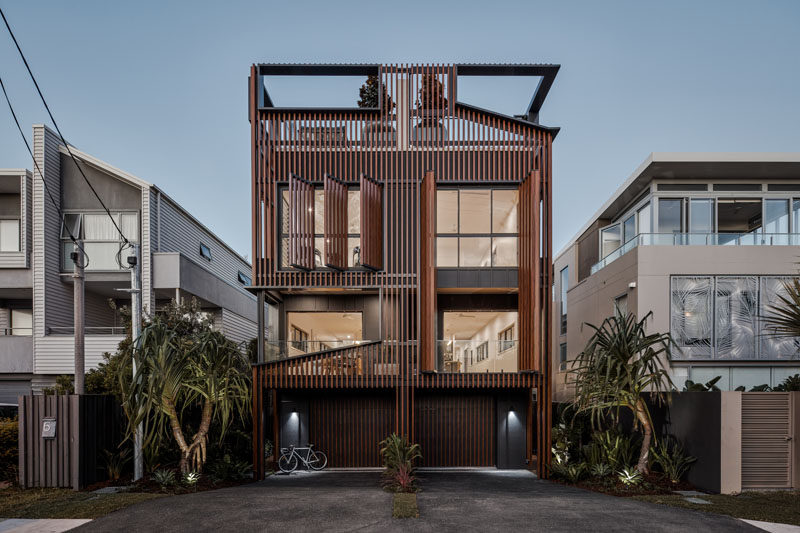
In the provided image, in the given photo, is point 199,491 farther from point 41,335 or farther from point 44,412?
point 41,335

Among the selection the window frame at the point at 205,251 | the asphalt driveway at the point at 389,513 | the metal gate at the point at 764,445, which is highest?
the window frame at the point at 205,251

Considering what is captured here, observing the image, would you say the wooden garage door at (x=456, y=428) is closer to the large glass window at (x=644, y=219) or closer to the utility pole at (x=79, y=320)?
the large glass window at (x=644, y=219)

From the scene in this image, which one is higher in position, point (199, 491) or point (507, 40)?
point (507, 40)

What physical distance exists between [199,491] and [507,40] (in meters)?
123

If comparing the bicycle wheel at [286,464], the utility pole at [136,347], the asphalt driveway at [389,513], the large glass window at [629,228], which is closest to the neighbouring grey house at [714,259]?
the large glass window at [629,228]

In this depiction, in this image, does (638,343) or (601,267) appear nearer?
(638,343)

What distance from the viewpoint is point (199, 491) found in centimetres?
1055

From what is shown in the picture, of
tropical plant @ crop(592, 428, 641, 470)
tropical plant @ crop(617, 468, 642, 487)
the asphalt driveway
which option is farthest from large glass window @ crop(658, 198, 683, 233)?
the asphalt driveway

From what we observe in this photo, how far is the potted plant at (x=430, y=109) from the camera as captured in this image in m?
14.6

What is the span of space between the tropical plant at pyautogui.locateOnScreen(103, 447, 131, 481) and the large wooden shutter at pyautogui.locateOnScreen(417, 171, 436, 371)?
6819 millimetres

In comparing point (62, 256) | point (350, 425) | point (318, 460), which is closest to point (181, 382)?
point (318, 460)

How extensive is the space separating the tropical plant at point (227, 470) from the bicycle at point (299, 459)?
2.10 meters

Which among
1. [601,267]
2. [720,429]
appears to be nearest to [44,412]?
[720,429]

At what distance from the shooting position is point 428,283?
542 inches
